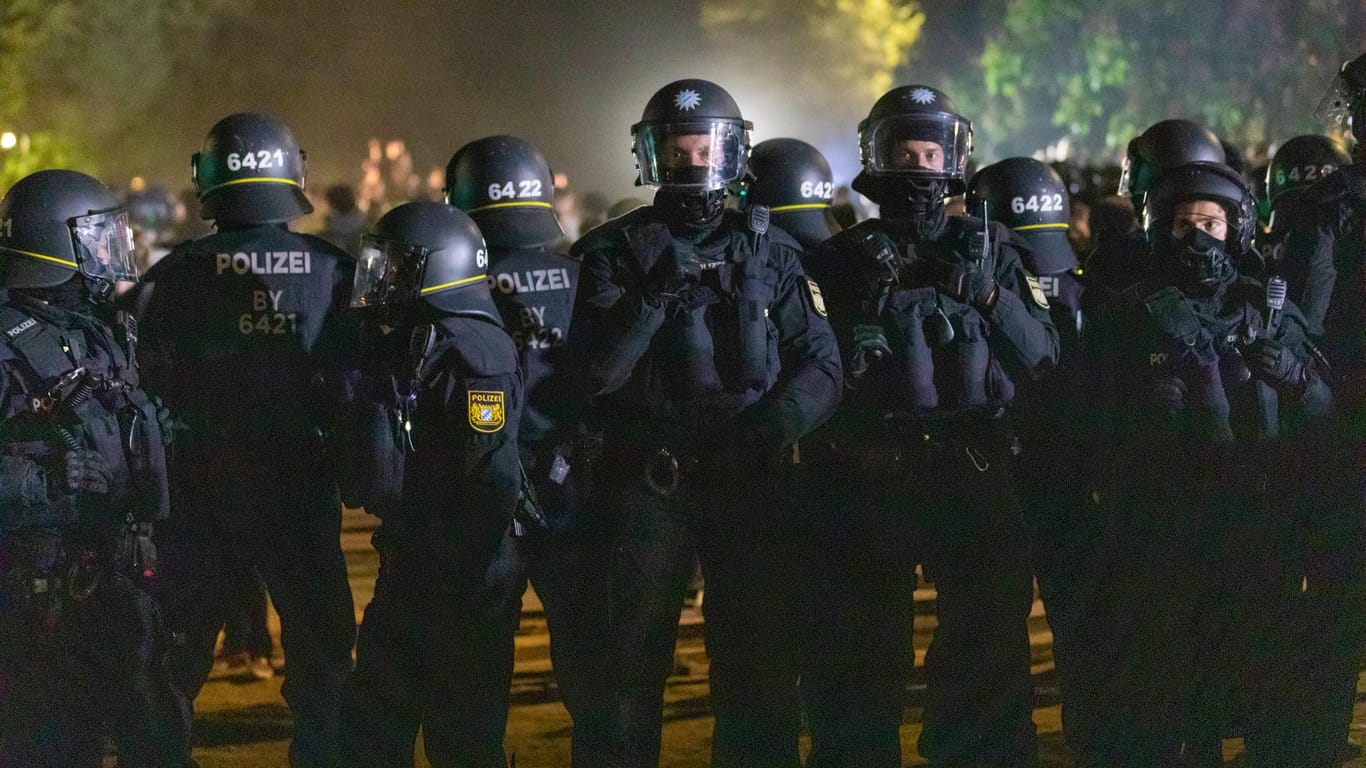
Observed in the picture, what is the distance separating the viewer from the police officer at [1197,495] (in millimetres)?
5496

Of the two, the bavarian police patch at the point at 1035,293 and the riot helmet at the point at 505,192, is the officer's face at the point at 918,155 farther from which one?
the riot helmet at the point at 505,192

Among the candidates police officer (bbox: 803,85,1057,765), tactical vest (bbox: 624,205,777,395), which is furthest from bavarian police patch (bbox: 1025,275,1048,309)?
tactical vest (bbox: 624,205,777,395)

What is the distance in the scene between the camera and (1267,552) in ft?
18.7

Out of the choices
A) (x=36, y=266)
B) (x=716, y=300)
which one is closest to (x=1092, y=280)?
(x=716, y=300)

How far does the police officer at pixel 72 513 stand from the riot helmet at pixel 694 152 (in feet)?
6.71

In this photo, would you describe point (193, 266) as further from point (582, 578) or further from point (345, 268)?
point (582, 578)

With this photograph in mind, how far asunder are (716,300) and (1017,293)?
4.37 feet

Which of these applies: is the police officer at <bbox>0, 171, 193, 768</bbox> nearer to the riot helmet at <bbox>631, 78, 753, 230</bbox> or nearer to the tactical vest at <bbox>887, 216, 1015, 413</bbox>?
the riot helmet at <bbox>631, 78, 753, 230</bbox>

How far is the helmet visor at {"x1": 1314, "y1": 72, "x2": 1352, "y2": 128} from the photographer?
21.1 ft

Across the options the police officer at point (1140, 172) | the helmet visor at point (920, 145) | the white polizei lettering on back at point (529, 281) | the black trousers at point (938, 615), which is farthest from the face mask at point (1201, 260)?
the white polizei lettering on back at point (529, 281)

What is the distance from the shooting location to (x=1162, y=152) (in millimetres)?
6789

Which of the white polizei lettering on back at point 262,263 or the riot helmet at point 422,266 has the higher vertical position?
the white polizei lettering on back at point 262,263

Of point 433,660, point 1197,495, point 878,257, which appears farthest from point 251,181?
point 1197,495

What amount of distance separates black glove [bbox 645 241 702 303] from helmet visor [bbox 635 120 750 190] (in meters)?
0.27
